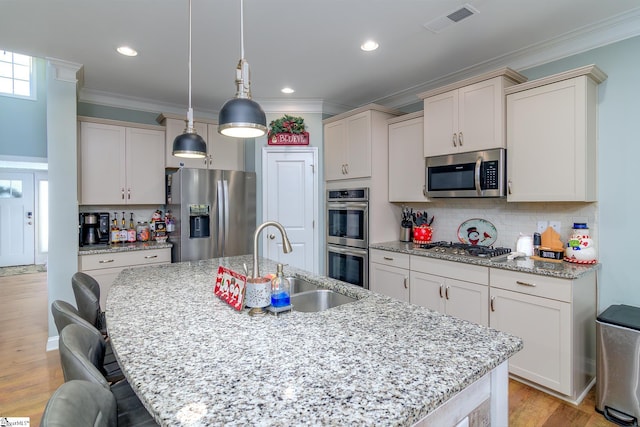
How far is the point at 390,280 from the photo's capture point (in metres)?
3.29

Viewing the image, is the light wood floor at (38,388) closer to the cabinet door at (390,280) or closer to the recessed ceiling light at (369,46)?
the cabinet door at (390,280)

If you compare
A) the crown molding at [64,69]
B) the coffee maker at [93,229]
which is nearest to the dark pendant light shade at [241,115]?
the crown molding at [64,69]

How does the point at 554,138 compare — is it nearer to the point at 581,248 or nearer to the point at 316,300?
the point at 581,248

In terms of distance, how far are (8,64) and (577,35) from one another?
279 inches

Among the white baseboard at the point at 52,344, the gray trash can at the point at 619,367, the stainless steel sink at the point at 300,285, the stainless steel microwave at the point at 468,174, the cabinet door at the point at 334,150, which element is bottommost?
the white baseboard at the point at 52,344

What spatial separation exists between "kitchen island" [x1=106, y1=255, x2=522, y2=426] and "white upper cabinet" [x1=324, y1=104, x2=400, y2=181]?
2.34m

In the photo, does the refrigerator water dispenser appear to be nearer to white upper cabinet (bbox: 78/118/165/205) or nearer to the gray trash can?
white upper cabinet (bbox: 78/118/165/205)

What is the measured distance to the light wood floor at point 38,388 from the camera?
6.75ft

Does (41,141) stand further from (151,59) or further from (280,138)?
(280,138)

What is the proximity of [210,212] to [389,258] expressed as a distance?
6.84 ft

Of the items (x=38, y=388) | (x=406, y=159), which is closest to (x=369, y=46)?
(x=406, y=159)

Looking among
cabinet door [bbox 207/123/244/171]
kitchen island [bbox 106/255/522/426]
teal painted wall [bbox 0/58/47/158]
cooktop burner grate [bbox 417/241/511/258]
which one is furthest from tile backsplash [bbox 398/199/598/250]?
teal painted wall [bbox 0/58/47/158]

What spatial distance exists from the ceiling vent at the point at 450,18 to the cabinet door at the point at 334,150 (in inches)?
61.7

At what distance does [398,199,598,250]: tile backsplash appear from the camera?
255 cm
